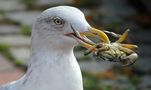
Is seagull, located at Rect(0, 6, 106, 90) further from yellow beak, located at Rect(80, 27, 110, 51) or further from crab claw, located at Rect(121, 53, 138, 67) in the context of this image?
crab claw, located at Rect(121, 53, 138, 67)

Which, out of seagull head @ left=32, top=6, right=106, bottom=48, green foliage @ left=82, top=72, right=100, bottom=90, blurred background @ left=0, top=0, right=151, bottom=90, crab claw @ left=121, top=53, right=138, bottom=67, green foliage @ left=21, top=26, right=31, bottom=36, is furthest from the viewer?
green foliage @ left=21, top=26, right=31, bottom=36

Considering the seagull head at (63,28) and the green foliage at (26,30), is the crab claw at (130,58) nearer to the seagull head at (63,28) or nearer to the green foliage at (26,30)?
the seagull head at (63,28)

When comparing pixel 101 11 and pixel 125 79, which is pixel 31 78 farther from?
pixel 101 11

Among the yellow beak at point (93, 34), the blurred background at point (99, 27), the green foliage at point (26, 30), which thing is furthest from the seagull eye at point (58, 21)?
the green foliage at point (26, 30)

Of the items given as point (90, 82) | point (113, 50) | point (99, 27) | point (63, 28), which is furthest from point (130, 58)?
point (99, 27)

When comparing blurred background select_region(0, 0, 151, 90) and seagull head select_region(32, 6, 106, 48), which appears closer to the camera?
seagull head select_region(32, 6, 106, 48)

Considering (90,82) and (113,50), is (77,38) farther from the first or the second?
(90,82)

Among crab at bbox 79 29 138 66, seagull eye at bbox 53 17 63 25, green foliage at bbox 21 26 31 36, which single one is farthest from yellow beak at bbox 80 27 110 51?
green foliage at bbox 21 26 31 36
